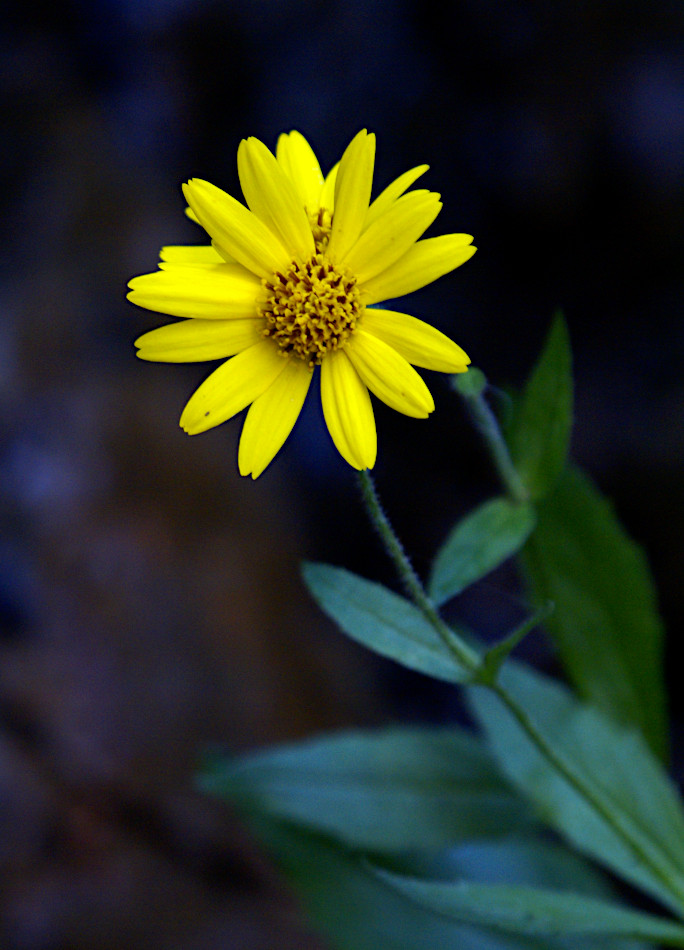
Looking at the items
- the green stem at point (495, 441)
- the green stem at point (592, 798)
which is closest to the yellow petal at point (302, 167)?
the green stem at point (495, 441)

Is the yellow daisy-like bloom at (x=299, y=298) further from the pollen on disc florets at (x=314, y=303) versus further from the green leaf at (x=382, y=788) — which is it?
the green leaf at (x=382, y=788)

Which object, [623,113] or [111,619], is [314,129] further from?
[111,619]

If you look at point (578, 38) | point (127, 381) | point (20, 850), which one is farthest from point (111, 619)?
point (578, 38)

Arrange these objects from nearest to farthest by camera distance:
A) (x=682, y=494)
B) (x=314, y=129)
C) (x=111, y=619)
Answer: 1. (x=111, y=619)
2. (x=682, y=494)
3. (x=314, y=129)

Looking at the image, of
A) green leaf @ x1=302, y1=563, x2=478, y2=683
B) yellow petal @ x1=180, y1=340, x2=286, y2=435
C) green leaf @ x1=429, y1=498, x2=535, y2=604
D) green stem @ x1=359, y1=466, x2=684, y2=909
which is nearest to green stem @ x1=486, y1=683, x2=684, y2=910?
green stem @ x1=359, y1=466, x2=684, y2=909

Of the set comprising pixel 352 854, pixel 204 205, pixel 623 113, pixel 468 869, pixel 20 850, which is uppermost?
Result: pixel 623 113

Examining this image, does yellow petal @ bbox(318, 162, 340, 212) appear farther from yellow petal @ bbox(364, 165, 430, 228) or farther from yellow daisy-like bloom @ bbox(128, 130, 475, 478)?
yellow petal @ bbox(364, 165, 430, 228)

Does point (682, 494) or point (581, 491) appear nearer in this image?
point (581, 491)
